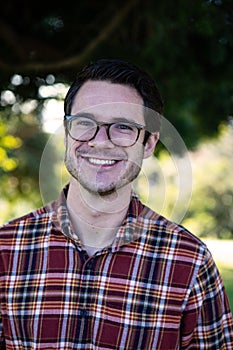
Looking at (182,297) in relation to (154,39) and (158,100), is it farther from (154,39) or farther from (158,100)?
(154,39)

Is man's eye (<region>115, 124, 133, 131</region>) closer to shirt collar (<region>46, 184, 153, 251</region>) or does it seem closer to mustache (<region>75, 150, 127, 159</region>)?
mustache (<region>75, 150, 127, 159</region>)

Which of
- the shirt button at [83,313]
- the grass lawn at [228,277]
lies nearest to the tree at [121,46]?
the grass lawn at [228,277]

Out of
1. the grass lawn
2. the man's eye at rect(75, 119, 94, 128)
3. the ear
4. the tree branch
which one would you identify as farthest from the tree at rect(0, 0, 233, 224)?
the man's eye at rect(75, 119, 94, 128)

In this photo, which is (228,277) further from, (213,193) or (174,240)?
(213,193)

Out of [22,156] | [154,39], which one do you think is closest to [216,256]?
[154,39]

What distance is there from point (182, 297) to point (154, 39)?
4.96ft

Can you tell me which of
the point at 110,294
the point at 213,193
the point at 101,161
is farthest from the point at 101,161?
the point at 213,193

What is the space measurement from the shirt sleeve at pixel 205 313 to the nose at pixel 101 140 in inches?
10.8

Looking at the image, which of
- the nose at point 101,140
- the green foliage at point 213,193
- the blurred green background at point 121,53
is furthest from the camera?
the green foliage at point 213,193

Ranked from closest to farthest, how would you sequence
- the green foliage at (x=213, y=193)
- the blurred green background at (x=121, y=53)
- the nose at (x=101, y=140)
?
the nose at (x=101, y=140) < the blurred green background at (x=121, y=53) < the green foliage at (x=213, y=193)

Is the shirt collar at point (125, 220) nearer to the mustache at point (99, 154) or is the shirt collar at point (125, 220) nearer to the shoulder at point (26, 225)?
the shoulder at point (26, 225)

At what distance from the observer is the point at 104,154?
1055 millimetres

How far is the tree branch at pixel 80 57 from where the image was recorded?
236 cm

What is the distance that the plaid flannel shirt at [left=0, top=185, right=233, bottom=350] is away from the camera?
107cm
